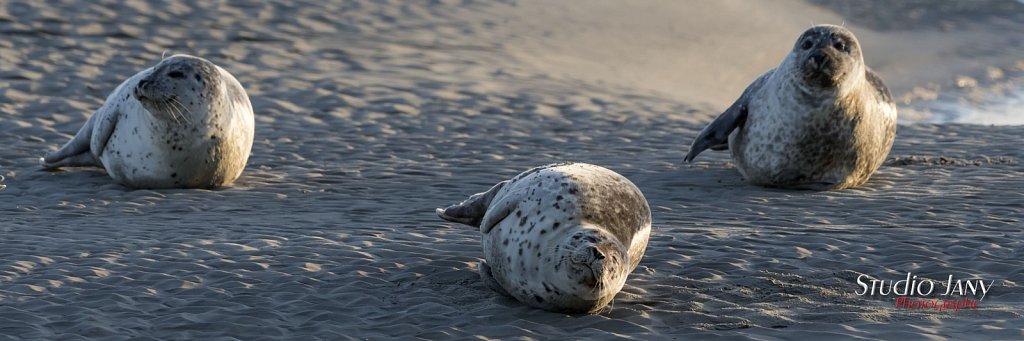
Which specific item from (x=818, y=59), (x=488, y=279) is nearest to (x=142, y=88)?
(x=488, y=279)

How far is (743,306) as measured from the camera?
5.38m

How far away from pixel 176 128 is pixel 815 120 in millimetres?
3309

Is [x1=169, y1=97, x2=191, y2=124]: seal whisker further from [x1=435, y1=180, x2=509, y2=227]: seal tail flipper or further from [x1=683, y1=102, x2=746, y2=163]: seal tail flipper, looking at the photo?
[x1=683, y1=102, x2=746, y2=163]: seal tail flipper

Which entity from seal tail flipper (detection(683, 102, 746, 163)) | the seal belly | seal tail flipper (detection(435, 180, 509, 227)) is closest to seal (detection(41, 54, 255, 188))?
seal tail flipper (detection(435, 180, 509, 227))

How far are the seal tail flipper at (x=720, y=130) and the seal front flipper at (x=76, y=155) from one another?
330 cm

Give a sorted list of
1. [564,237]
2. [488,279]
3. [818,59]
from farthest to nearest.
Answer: [818,59]
[488,279]
[564,237]

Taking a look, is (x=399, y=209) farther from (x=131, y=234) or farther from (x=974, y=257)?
(x=974, y=257)

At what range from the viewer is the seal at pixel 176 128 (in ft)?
25.2

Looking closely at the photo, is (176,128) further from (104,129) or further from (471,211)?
(471,211)

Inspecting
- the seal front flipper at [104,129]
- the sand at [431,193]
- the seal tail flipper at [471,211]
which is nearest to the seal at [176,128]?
the seal front flipper at [104,129]

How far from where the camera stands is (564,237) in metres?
5.12

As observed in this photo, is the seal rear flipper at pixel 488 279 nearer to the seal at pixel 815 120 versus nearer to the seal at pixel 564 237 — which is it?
the seal at pixel 564 237

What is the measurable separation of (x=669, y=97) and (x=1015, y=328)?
770 centimetres

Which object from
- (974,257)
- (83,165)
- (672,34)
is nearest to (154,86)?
(83,165)
